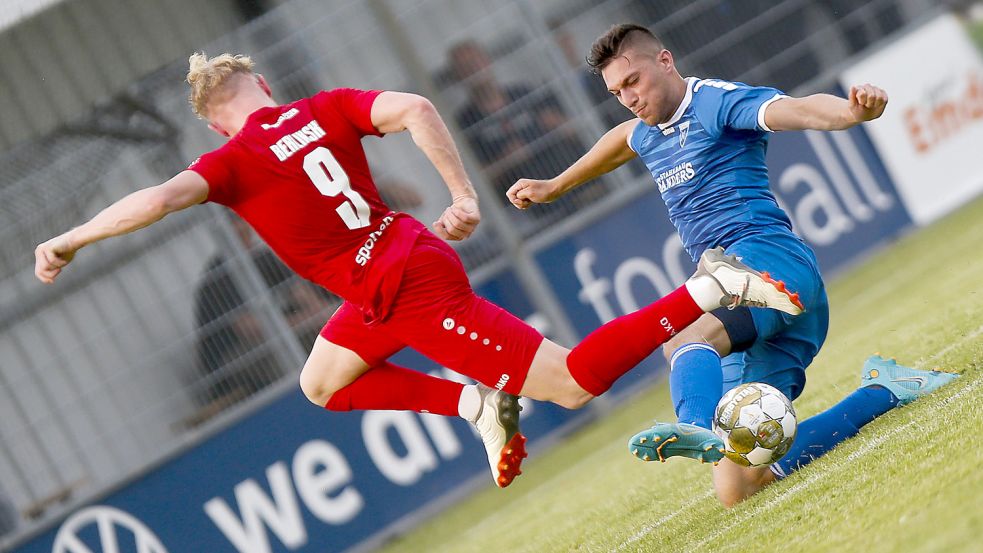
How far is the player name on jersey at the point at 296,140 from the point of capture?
5.04 meters

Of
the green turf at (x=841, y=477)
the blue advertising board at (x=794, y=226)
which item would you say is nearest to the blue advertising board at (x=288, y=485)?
the green turf at (x=841, y=477)

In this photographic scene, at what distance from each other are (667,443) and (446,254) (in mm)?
1317

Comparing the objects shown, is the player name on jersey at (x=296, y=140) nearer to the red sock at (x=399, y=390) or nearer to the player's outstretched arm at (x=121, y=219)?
the player's outstretched arm at (x=121, y=219)

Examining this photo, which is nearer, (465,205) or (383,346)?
(465,205)

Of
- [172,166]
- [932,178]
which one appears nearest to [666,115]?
[172,166]

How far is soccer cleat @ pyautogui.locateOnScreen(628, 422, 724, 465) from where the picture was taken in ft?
14.3

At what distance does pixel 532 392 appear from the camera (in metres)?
5.20

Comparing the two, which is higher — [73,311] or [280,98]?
[280,98]

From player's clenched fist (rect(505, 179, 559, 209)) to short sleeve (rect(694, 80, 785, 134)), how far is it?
0.82 m

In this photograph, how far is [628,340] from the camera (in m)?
4.99

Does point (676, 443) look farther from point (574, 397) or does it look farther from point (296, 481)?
point (296, 481)

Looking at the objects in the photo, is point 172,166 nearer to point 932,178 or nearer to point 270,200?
point 270,200

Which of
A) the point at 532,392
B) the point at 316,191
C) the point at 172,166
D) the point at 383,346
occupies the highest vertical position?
the point at 172,166

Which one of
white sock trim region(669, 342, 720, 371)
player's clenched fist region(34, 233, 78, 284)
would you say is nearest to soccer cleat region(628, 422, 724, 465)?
white sock trim region(669, 342, 720, 371)
